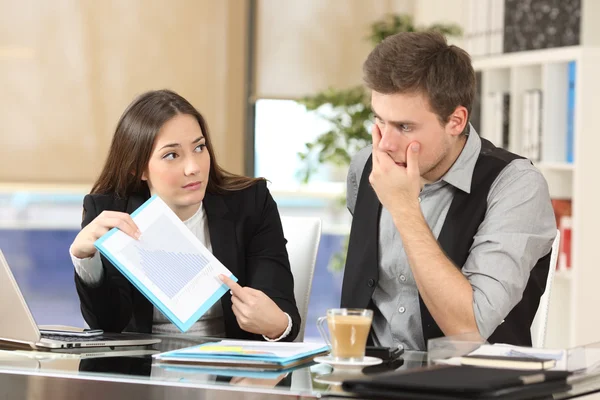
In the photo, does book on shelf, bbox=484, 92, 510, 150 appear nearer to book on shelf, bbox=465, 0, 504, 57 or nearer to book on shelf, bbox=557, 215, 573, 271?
book on shelf, bbox=465, 0, 504, 57

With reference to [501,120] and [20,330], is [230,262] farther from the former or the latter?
[501,120]

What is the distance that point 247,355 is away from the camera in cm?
162

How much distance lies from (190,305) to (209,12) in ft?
12.6

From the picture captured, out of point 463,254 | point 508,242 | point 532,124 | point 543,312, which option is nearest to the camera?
point 508,242

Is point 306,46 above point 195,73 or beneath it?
above

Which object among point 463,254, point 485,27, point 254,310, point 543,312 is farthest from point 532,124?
point 254,310

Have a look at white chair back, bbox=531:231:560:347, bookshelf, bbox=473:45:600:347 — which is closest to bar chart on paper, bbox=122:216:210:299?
white chair back, bbox=531:231:560:347

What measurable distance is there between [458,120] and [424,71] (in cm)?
16

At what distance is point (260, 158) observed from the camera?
5691 mm

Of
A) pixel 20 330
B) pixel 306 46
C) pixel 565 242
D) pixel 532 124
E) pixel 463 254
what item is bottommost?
pixel 565 242

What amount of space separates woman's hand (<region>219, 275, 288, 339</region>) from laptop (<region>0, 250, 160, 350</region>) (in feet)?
0.76

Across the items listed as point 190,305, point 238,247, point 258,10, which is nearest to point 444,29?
point 258,10

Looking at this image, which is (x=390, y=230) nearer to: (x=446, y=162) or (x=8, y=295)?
(x=446, y=162)

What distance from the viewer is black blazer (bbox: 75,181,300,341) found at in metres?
2.23
